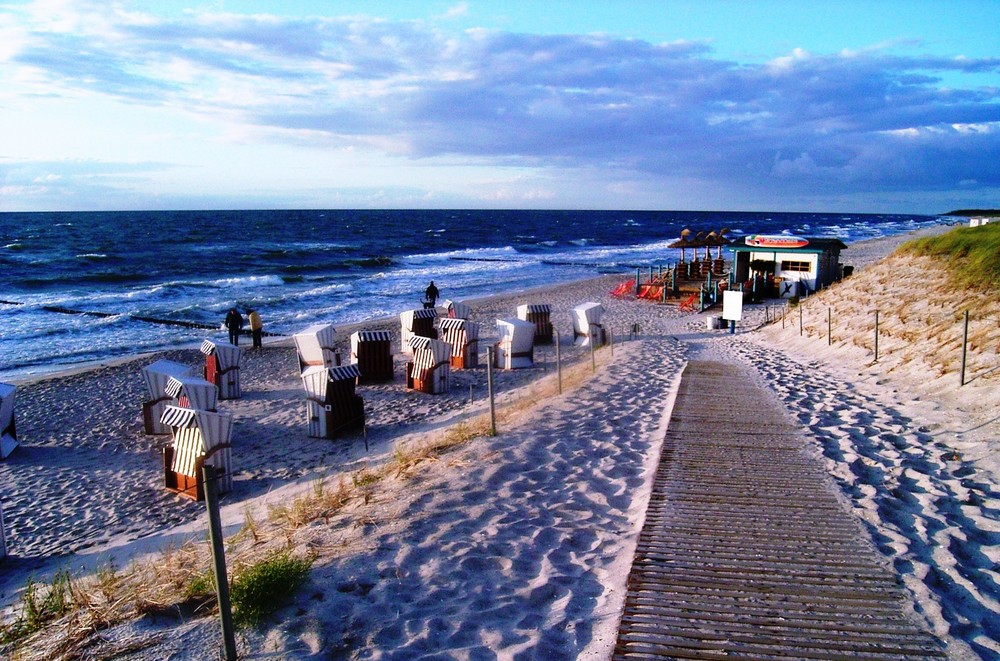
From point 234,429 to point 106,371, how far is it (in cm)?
851

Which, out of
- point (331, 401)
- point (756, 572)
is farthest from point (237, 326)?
point (756, 572)

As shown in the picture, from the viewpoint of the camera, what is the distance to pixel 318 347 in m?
17.8

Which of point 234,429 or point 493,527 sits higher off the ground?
point 493,527

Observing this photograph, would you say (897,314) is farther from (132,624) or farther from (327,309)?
(327,309)

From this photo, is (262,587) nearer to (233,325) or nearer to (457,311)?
(457,311)

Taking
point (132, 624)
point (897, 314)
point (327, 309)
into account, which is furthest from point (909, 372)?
point (327, 309)

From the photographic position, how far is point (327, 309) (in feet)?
110

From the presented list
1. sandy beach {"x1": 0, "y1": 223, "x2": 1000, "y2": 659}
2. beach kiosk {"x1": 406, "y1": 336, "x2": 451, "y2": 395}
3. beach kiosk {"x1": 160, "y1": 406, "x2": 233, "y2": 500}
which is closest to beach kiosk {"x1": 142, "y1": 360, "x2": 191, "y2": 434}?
sandy beach {"x1": 0, "y1": 223, "x2": 1000, "y2": 659}

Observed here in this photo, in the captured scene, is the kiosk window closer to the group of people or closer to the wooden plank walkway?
the group of people

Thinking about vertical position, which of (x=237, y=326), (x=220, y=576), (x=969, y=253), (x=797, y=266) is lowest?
(x=237, y=326)

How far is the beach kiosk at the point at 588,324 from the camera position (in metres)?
19.4

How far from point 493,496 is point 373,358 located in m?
10.5

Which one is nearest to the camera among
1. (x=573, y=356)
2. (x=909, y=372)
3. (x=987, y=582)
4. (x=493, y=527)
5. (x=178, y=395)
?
(x=987, y=582)

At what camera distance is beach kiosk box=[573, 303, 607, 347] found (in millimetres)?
19422
